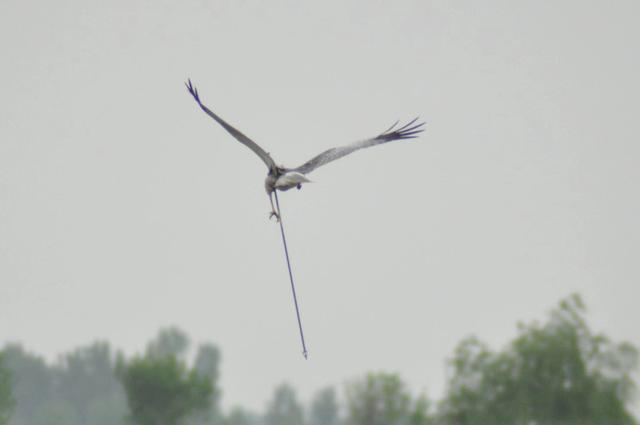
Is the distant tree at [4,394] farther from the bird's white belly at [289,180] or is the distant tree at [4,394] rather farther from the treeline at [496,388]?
the bird's white belly at [289,180]

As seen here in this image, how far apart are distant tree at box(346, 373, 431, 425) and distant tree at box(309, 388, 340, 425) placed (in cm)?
7246

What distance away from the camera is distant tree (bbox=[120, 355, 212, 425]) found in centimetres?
8431

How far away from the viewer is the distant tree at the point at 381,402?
79625mm

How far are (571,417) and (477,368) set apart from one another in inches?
223

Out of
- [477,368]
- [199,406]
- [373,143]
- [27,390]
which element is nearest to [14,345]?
[27,390]

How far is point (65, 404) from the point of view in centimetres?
17375

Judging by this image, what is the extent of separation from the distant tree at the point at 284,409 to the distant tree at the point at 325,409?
1.51 m

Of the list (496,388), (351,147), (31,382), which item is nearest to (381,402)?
(496,388)

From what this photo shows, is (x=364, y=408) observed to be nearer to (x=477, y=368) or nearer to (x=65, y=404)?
(x=477, y=368)

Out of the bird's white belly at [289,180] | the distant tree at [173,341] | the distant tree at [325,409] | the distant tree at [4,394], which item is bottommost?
the bird's white belly at [289,180]

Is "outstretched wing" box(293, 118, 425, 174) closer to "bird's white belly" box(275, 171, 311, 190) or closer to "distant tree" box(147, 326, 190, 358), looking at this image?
"bird's white belly" box(275, 171, 311, 190)

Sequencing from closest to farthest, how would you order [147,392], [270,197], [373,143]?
[270,197] → [373,143] → [147,392]

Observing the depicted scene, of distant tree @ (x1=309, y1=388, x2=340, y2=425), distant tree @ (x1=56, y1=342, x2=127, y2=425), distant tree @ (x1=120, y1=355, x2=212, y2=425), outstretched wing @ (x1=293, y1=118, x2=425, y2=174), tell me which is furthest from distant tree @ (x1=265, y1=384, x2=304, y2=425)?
outstretched wing @ (x1=293, y1=118, x2=425, y2=174)

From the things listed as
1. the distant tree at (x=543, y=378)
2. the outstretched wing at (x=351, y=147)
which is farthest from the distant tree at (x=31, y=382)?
the outstretched wing at (x=351, y=147)
